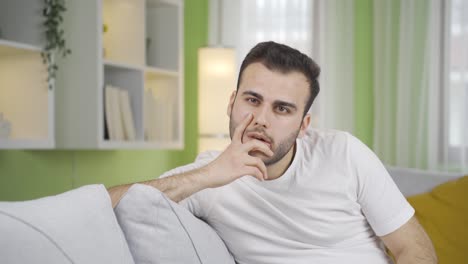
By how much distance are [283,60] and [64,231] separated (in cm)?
90

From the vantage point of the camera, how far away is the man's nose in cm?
169

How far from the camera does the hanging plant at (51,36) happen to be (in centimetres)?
283

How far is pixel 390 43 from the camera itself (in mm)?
3975

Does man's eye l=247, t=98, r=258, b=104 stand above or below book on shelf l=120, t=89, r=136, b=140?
above

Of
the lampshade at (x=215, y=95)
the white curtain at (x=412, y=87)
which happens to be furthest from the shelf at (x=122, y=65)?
the white curtain at (x=412, y=87)

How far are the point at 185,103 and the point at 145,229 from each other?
11.3ft

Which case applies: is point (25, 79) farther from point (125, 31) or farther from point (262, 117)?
point (262, 117)

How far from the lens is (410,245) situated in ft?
5.69

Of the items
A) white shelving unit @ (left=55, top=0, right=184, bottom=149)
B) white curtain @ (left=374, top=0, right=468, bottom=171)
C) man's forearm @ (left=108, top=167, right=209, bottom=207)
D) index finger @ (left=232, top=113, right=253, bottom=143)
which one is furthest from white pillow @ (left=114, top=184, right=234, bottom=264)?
white curtain @ (left=374, top=0, right=468, bottom=171)

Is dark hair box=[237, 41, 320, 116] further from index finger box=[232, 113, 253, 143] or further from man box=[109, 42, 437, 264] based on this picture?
index finger box=[232, 113, 253, 143]

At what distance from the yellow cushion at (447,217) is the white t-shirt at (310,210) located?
57 centimetres

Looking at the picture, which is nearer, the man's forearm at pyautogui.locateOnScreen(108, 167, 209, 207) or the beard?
the man's forearm at pyautogui.locateOnScreen(108, 167, 209, 207)

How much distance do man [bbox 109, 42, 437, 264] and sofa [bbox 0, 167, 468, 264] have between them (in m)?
0.13

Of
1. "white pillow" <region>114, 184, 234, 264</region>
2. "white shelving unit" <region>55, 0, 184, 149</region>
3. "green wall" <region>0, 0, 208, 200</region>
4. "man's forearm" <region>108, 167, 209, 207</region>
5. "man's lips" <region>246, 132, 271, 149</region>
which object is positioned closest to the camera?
"white pillow" <region>114, 184, 234, 264</region>
